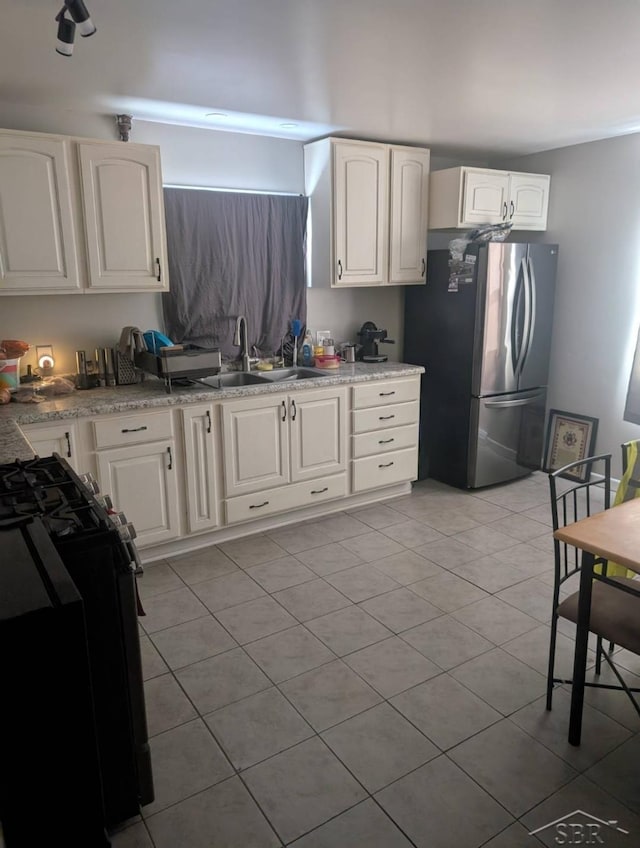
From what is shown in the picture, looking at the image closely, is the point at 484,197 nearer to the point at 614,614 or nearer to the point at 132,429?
the point at 132,429

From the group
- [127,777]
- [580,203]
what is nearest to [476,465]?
[580,203]

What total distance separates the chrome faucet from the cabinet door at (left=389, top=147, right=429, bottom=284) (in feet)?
3.54

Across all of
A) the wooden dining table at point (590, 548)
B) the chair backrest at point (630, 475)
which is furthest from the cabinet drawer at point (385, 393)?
the wooden dining table at point (590, 548)

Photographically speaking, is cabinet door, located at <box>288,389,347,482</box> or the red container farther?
the red container

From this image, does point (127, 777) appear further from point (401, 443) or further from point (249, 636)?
point (401, 443)

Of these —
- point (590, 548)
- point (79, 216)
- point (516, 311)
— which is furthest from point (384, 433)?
point (590, 548)

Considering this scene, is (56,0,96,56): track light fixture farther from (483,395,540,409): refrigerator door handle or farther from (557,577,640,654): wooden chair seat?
(483,395,540,409): refrigerator door handle

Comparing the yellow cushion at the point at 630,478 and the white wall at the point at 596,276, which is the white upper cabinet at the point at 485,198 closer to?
the white wall at the point at 596,276

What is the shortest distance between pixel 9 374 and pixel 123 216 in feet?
3.31

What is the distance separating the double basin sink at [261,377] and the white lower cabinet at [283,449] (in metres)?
0.26

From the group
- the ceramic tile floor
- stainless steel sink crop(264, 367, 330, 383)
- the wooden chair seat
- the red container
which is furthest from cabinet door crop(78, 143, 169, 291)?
the wooden chair seat

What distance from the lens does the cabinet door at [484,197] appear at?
409 centimetres

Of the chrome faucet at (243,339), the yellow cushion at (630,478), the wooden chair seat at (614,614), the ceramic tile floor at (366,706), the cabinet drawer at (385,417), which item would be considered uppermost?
the chrome faucet at (243,339)

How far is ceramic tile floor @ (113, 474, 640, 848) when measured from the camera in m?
1.75
